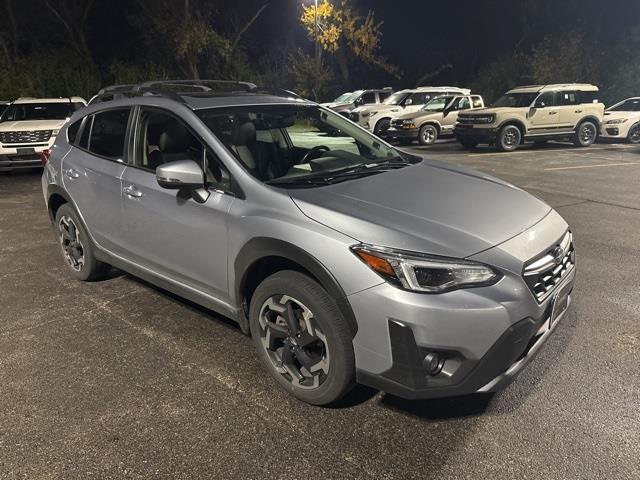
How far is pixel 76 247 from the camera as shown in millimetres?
4738

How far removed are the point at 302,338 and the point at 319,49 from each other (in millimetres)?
28704

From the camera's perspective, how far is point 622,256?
5359 millimetres

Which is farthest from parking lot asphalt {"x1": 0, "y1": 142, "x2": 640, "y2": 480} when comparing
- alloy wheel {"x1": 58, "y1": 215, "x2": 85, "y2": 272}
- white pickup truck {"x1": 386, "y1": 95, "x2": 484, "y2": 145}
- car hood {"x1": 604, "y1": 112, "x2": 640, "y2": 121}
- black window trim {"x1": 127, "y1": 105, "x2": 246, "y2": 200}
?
car hood {"x1": 604, "y1": 112, "x2": 640, "y2": 121}

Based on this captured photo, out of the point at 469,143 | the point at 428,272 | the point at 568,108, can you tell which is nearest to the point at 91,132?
the point at 428,272

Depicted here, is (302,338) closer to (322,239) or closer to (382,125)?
(322,239)

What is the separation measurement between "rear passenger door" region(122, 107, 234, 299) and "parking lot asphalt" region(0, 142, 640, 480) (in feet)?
1.70

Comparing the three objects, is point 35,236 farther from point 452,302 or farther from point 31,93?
point 31,93

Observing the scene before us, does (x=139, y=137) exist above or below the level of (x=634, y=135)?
above

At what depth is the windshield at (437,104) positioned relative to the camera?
17703 millimetres

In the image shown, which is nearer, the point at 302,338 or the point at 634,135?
the point at 302,338

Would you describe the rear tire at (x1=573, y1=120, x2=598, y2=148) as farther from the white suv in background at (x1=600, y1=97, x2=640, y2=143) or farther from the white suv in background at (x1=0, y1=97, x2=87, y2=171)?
the white suv in background at (x1=0, y1=97, x2=87, y2=171)

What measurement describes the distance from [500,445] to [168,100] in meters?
2.97

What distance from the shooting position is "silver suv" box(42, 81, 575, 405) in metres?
2.43

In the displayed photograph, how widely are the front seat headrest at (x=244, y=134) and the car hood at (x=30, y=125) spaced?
30.5ft
